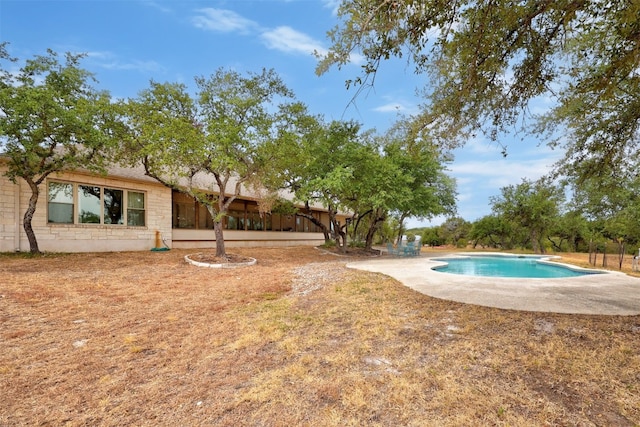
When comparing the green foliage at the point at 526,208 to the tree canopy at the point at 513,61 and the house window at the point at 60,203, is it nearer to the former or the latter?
the tree canopy at the point at 513,61

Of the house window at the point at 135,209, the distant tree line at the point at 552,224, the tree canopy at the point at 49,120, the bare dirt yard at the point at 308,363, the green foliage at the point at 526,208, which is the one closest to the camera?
the bare dirt yard at the point at 308,363

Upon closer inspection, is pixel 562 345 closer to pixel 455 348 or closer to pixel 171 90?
pixel 455 348

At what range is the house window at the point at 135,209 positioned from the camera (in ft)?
45.7

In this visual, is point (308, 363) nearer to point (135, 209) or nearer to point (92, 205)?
point (92, 205)

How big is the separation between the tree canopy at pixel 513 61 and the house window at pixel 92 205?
12.1 m

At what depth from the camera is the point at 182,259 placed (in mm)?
11977

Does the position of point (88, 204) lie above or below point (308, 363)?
above

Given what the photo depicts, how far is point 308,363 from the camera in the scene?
3.26 metres

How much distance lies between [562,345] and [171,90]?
1226 cm

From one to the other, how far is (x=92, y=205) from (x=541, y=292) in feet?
48.9

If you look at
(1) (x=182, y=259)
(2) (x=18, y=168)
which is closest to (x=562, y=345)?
(1) (x=182, y=259)

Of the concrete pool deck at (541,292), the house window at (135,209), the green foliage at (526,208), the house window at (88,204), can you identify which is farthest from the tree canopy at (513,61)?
the green foliage at (526,208)

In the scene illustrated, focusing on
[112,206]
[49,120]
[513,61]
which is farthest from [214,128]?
[513,61]

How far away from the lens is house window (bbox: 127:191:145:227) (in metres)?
13.9
